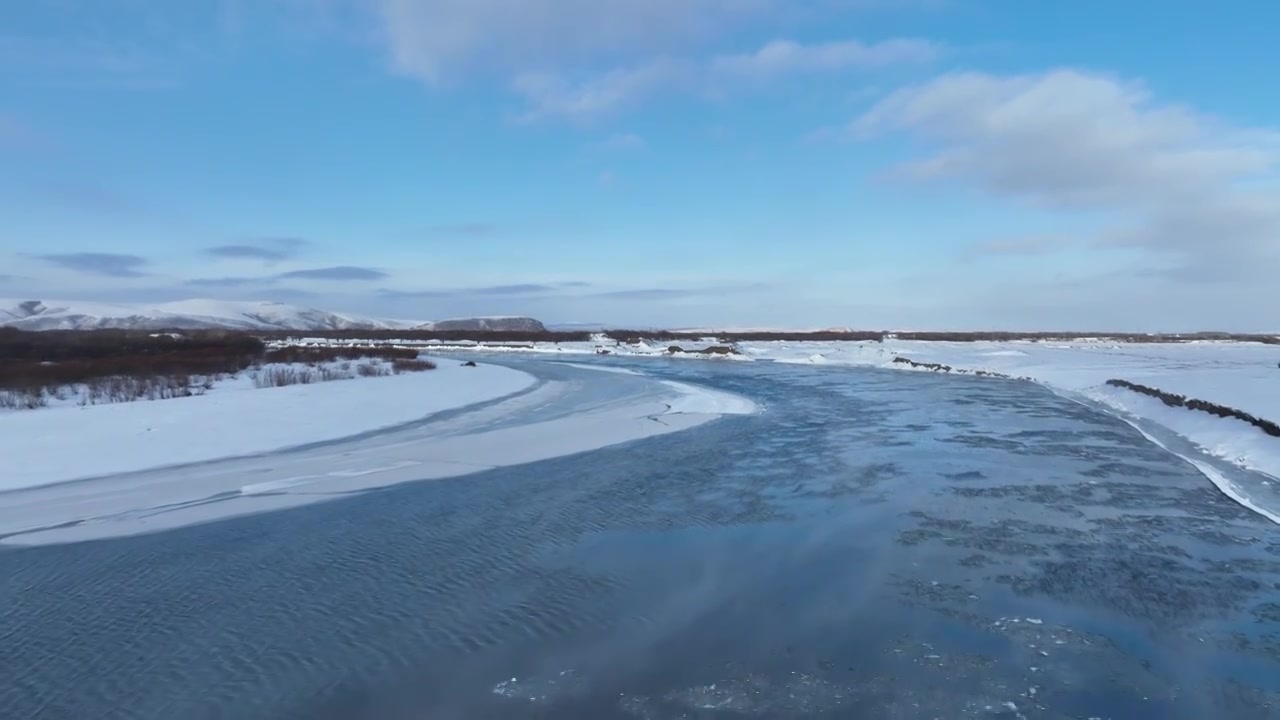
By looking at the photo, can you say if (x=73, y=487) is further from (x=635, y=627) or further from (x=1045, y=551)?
(x=1045, y=551)

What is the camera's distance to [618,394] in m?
19.7

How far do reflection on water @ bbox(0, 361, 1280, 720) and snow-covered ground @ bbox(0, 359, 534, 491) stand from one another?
3.81 m

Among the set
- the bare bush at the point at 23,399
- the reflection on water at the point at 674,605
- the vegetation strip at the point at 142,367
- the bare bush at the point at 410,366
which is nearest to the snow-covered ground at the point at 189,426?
the bare bush at the point at 23,399

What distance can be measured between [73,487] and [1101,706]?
32.3 feet

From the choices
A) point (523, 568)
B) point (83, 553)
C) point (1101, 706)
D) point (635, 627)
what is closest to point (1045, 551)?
point (1101, 706)

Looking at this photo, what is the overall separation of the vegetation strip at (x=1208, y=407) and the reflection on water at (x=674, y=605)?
3.15 meters

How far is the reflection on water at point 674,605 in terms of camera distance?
3.95 meters

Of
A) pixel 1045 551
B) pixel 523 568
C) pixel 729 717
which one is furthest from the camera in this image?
pixel 1045 551

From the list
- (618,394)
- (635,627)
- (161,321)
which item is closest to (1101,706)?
(635,627)

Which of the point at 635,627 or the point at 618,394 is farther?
the point at 618,394

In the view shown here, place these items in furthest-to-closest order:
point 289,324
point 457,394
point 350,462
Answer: point 289,324, point 457,394, point 350,462

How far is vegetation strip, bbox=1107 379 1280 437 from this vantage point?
36.7 ft

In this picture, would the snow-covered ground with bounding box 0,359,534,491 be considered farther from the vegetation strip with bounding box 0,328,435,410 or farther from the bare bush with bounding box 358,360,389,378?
the bare bush with bounding box 358,360,389,378

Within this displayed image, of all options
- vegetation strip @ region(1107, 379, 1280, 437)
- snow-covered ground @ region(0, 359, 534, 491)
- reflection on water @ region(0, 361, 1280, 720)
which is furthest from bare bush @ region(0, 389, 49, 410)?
vegetation strip @ region(1107, 379, 1280, 437)
